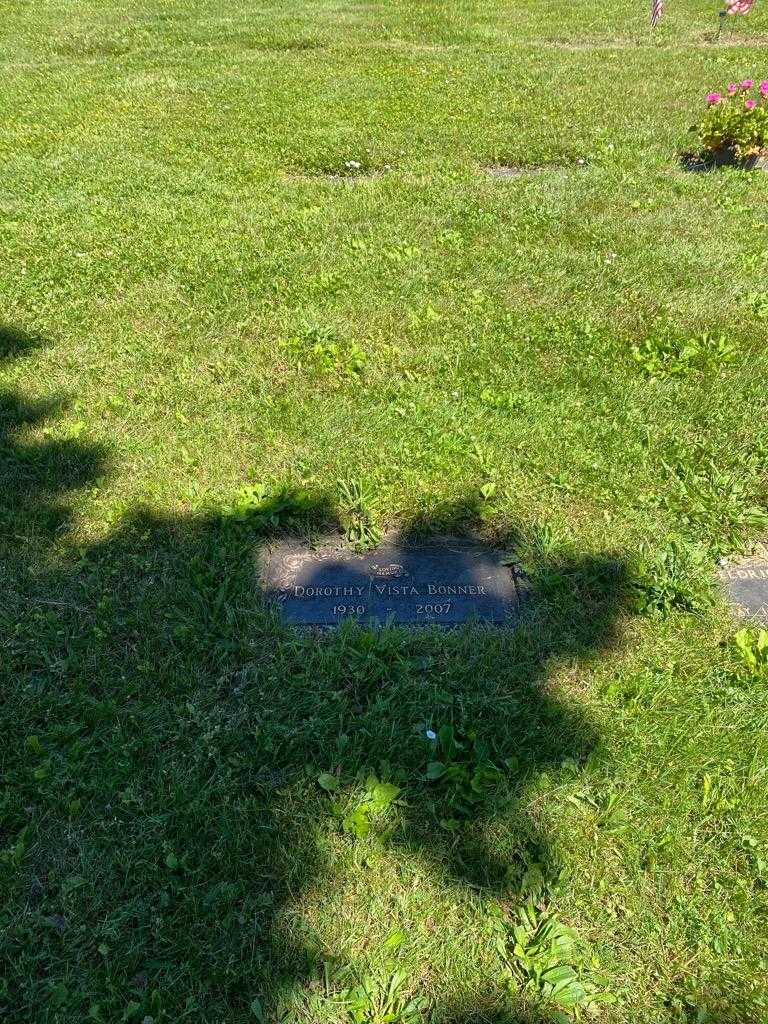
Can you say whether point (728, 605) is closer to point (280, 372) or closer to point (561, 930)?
point (561, 930)

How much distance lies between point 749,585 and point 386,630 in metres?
1.61

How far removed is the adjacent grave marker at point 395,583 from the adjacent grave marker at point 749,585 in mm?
915

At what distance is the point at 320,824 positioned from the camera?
7.46 ft

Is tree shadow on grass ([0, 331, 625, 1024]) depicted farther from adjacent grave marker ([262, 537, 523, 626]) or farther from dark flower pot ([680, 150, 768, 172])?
dark flower pot ([680, 150, 768, 172])

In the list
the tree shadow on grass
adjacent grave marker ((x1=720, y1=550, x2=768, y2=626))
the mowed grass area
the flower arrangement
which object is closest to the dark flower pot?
the flower arrangement

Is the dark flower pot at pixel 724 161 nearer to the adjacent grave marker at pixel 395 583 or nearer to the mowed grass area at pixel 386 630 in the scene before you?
the mowed grass area at pixel 386 630

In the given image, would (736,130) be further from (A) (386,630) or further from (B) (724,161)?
(A) (386,630)

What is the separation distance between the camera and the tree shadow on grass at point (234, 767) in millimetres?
1996

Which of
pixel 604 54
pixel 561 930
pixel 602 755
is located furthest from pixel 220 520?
pixel 604 54

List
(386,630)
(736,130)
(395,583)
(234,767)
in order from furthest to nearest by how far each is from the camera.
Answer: (736,130) < (395,583) < (386,630) < (234,767)

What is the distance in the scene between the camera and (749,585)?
3100 millimetres

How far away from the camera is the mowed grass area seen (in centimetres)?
203

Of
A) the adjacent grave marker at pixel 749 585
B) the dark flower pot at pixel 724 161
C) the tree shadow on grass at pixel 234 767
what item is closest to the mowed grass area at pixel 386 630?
the tree shadow on grass at pixel 234 767

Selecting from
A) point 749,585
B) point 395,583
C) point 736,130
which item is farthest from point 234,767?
point 736,130
